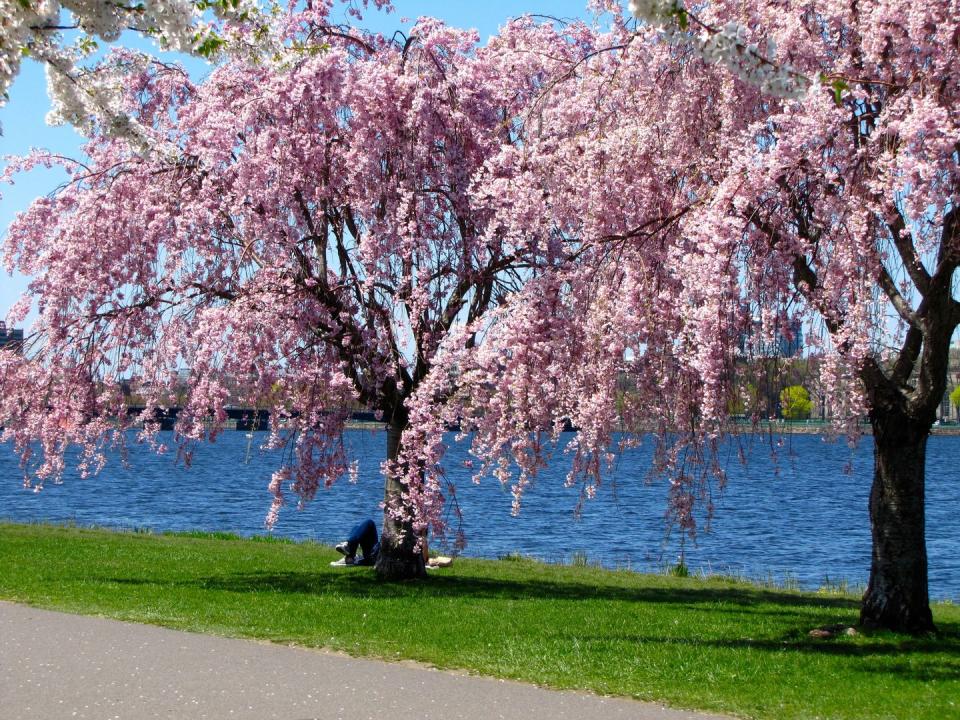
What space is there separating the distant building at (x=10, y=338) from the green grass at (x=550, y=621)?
11.4 feet

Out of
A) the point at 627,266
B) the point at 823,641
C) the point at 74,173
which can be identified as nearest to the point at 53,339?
the point at 74,173

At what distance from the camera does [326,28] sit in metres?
16.7

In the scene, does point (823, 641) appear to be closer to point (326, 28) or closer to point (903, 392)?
point (903, 392)

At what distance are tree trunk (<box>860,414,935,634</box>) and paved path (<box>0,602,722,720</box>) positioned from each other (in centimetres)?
554

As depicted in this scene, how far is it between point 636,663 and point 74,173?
12049mm

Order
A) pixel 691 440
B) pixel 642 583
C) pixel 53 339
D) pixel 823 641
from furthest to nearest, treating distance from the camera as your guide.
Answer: pixel 642 583, pixel 53 339, pixel 691 440, pixel 823 641

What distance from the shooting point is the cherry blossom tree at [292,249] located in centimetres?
1516

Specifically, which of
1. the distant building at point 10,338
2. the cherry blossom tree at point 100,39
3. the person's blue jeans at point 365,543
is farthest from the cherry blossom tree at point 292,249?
the cherry blossom tree at point 100,39

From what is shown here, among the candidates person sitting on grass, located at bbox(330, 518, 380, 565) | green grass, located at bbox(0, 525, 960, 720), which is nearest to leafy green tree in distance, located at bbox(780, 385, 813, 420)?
green grass, located at bbox(0, 525, 960, 720)

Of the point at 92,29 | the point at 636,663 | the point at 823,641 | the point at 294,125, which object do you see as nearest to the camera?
the point at 92,29

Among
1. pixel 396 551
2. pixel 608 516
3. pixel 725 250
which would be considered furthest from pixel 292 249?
pixel 608 516

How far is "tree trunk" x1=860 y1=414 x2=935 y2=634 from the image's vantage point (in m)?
13.0

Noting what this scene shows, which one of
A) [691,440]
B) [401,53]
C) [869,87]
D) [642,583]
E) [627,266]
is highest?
[401,53]

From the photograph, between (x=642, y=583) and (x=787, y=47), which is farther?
(x=642, y=583)
